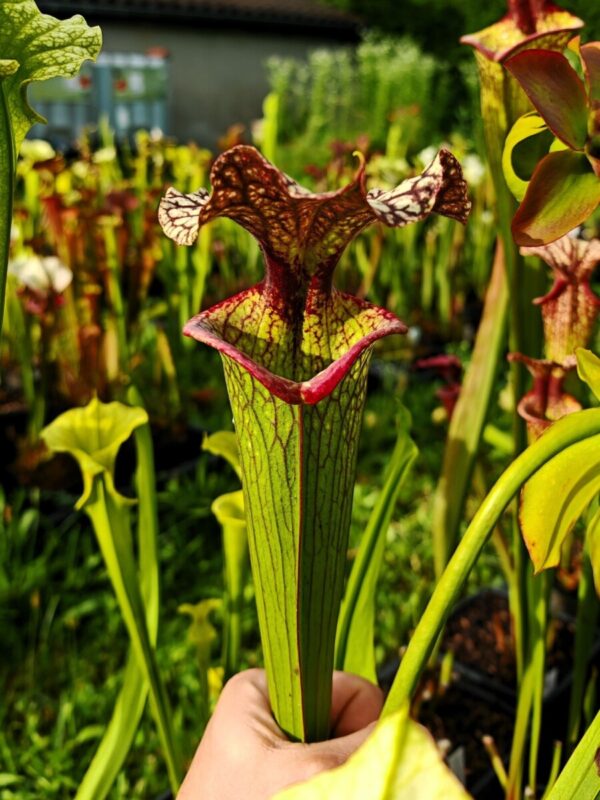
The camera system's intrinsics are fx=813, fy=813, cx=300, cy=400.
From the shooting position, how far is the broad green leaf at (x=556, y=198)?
0.46 meters

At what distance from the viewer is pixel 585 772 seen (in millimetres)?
458

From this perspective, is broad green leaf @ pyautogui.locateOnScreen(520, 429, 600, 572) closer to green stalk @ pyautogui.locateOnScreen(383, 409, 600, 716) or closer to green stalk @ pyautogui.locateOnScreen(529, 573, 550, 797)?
green stalk @ pyautogui.locateOnScreen(383, 409, 600, 716)

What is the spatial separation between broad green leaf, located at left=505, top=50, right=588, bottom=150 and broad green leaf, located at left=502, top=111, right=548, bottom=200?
0.06 m

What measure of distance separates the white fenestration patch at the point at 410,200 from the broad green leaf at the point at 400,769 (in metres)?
0.27

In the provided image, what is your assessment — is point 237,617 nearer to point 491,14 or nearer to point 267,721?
point 267,721

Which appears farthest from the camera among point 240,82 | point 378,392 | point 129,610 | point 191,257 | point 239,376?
point 240,82

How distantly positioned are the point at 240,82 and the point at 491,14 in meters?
3.26

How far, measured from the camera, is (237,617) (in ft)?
2.94

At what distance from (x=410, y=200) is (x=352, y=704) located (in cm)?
41

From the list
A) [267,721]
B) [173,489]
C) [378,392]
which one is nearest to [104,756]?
[267,721]

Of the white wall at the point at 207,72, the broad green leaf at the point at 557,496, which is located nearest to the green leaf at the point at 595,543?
the broad green leaf at the point at 557,496

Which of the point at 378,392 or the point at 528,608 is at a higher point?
the point at 528,608

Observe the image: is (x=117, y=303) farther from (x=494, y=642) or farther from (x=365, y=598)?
(x=365, y=598)

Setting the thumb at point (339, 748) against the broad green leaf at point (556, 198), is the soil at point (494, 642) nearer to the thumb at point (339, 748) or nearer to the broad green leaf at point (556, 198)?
the thumb at point (339, 748)
